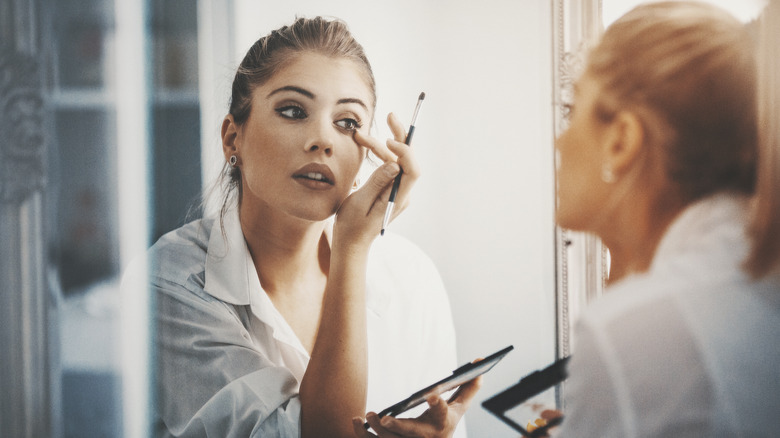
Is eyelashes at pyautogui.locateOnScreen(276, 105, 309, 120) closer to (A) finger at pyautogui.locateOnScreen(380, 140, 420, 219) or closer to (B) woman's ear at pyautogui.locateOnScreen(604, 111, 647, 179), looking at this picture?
(A) finger at pyautogui.locateOnScreen(380, 140, 420, 219)

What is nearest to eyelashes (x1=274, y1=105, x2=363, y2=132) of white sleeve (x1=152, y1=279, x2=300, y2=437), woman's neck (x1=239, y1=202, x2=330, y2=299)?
woman's neck (x1=239, y1=202, x2=330, y2=299)

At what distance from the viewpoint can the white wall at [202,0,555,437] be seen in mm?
740

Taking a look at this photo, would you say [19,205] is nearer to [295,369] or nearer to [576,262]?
[295,369]

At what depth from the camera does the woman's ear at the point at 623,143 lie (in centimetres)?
45

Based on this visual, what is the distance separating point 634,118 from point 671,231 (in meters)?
0.09

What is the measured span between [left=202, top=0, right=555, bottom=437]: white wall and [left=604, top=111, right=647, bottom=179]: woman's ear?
0.27 m

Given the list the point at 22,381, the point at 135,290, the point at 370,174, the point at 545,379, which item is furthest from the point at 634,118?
the point at 22,381

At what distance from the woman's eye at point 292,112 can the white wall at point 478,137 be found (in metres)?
0.11

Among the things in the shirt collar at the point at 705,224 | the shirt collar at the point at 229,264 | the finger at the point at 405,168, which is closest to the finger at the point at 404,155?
the finger at the point at 405,168

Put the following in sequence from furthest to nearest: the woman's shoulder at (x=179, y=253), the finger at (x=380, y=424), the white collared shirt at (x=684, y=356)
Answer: the woman's shoulder at (x=179, y=253) → the finger at (x=380, y=424) → the white collared shirt at (x=684, y=356)

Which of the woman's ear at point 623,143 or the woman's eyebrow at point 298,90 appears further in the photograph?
the woman's eyebrow at point 298,90

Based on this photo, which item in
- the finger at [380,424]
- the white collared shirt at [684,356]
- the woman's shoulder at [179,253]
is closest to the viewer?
the white collared shirt at [684,356]

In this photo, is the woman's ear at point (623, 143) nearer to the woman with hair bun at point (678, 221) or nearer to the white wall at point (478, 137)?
the woman with hair bun at point (678, 221)

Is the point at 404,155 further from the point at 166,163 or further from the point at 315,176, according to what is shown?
the point at 166,163
